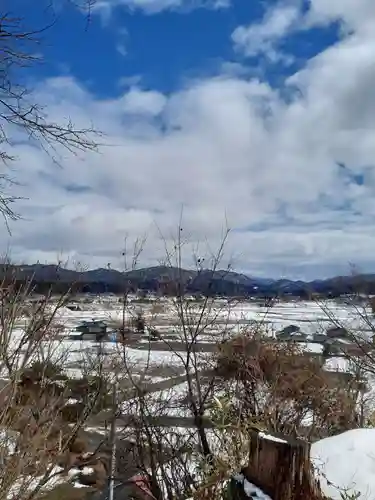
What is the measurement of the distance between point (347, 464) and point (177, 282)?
3729mm

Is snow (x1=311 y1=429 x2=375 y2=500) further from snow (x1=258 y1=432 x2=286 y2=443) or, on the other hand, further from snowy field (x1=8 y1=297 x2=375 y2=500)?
snow (x1=258 y1=432 x2=286 y2=443)

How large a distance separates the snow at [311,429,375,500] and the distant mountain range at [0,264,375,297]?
2246 millimetres

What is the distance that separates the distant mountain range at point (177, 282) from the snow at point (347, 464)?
2246 mm

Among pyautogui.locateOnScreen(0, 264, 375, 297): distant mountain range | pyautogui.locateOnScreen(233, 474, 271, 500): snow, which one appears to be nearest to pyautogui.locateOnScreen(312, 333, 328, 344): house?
pyautogui.locateOnScreen(0, 264, 375, 297): distant mountain range

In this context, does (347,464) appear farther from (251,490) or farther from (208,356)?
(208,356)

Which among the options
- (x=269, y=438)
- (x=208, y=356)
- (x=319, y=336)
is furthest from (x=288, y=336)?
(x=269, y=438)

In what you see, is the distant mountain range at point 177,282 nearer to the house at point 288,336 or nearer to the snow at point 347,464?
the snow at point 347,464

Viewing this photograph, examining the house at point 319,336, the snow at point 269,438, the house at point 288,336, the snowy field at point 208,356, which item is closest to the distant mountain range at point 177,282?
the snowy field at point 208,356

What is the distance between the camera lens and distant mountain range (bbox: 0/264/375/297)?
440cm

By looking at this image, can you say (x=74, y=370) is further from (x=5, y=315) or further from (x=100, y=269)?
(x=5, y=315)

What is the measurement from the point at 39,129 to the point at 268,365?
6451 mm

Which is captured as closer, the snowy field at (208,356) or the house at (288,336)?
the snowy field at (208,356)

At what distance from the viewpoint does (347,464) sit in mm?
3311

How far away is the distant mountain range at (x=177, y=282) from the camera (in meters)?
4.40
